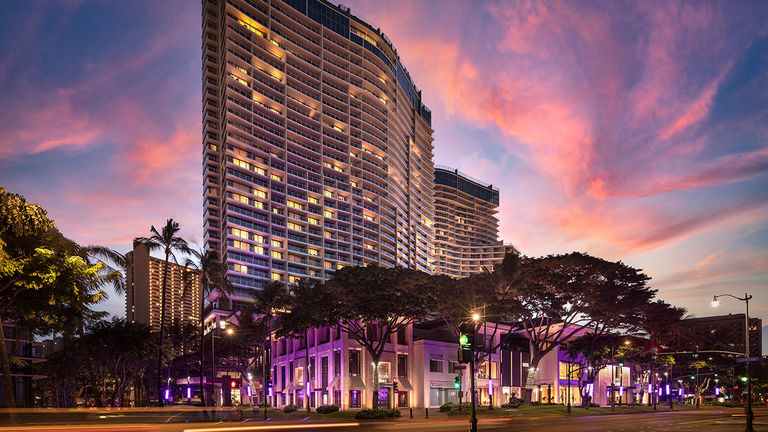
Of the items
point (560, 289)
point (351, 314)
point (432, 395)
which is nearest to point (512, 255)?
point (560, 289)

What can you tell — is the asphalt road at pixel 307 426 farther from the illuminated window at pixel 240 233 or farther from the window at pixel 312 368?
the illuminated window at pixel 240 233

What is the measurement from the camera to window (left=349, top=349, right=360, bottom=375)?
213 feet

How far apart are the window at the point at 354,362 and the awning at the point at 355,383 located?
2.28 ft

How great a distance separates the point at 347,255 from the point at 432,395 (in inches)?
3851

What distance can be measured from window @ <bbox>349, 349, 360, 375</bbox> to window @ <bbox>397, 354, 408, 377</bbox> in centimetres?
545

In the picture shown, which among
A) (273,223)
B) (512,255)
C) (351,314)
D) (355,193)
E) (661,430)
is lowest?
(661,430)

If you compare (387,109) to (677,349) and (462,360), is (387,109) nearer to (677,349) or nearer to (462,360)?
(677,349)

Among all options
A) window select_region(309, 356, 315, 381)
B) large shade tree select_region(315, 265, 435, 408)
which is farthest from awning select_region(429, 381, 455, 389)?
large shade tree select_region(315, 265, 435, 408)

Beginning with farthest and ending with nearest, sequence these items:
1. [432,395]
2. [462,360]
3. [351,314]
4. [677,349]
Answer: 1. [677,349]
2. [432,395]
3. [351,314]
4. [462,360]

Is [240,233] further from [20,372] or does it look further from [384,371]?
[384,371]

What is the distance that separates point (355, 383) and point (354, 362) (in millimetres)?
2523

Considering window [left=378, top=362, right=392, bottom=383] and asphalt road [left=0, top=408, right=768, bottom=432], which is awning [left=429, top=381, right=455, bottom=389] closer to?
window [left=378, top=362, right=392, bottom=383]

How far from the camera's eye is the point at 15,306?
2866cm

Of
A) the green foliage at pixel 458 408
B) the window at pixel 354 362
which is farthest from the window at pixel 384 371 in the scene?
the green foliage at pixel 458 408
